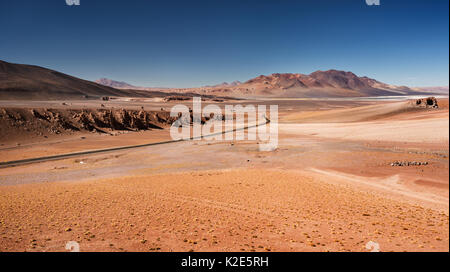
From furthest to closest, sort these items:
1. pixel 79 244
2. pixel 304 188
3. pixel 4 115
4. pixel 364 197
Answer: pixel 4 115, pixel 304 188, pixel 364 197, pixel 79 244

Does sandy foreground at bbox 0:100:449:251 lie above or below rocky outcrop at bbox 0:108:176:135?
below

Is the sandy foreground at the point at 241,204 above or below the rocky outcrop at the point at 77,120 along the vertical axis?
below

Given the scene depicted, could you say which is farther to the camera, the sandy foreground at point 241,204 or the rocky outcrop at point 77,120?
the rocky outcrop at point 77,120

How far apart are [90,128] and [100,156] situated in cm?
1658

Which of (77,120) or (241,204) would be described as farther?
(77,120)

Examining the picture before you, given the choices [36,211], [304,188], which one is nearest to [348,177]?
[304,188]

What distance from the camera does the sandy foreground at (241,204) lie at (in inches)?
268

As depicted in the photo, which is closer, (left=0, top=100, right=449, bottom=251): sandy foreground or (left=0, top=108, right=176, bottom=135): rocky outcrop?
(left=0, top=100, right=449, bottom=251): sandy foreground

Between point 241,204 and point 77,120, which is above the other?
point 77,120

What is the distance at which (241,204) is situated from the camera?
398 inches

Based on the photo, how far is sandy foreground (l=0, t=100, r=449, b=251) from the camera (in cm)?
681
